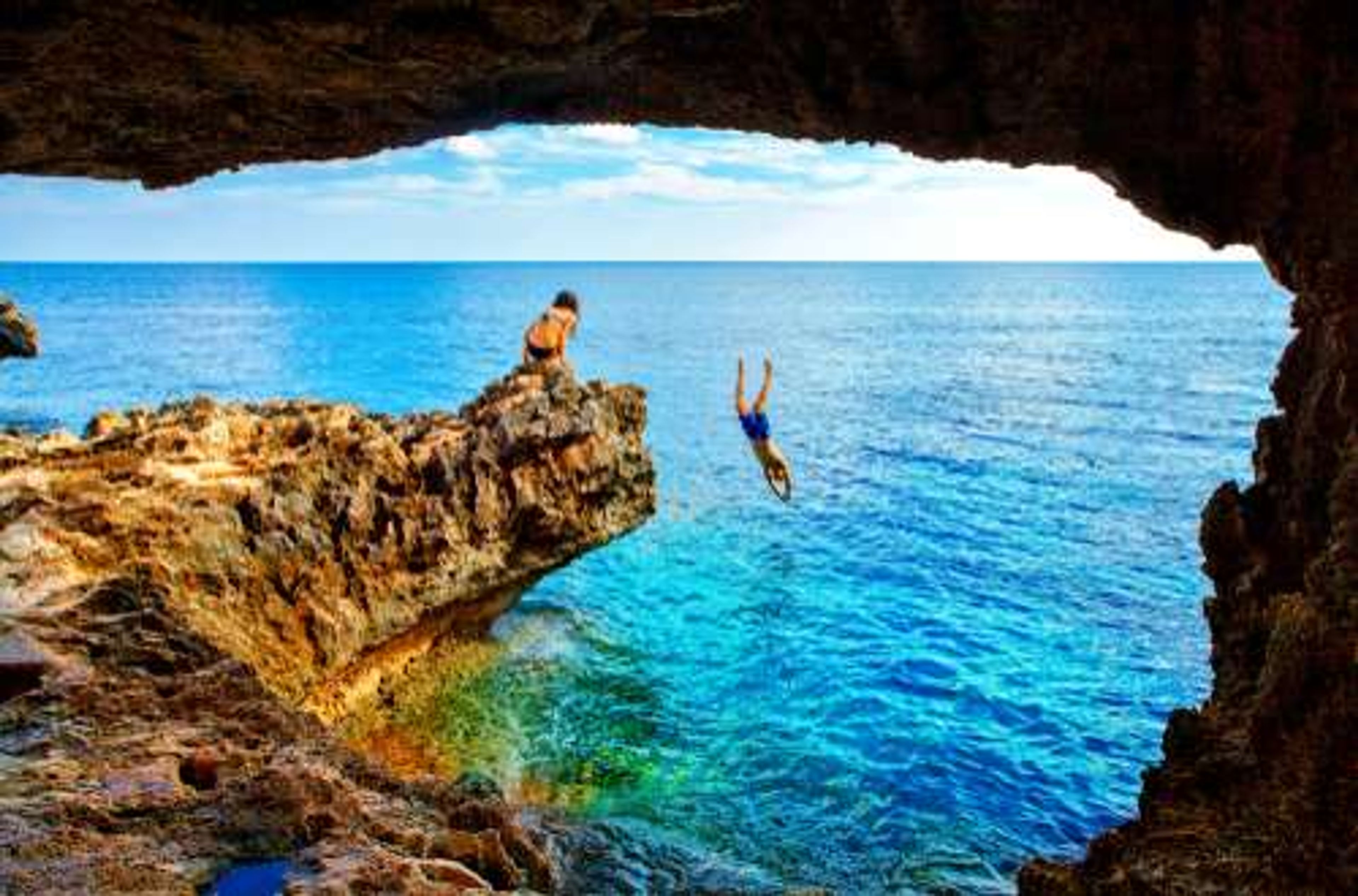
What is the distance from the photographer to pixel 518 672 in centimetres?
2305

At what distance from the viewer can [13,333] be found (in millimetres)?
54000

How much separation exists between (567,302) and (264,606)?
365 inches

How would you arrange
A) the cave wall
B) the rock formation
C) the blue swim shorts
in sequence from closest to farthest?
the cave wall
the blue swim shorts
the rock formation

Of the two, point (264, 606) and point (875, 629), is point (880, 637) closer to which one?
point (875, 629)

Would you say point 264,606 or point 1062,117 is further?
point 264,606

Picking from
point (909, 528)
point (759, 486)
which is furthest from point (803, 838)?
point (759, 486)

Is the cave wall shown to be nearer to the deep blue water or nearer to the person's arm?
the person's arm

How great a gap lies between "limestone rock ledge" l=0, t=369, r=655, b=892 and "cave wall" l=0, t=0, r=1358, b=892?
176 inches

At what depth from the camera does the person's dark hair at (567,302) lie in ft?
70.7

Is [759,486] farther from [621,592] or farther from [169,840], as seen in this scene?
[169,840]

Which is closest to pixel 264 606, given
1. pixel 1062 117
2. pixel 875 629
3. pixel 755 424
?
pixel 755 424

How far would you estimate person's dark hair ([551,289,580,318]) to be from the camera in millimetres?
21547

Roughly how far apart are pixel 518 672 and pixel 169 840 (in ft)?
54.8

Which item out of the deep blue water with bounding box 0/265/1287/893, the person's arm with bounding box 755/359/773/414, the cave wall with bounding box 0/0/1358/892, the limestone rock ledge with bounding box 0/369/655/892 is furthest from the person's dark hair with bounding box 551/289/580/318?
the cave wall with bounding box 0/0/1358/892
